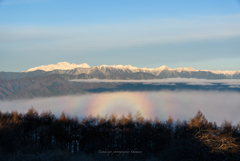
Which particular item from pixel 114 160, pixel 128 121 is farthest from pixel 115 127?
pixel 114 160

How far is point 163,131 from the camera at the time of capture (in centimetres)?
8356

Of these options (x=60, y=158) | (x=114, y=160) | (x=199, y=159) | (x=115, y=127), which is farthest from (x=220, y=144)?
(x=115, y=127)

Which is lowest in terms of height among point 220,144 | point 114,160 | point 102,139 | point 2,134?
point 102,139

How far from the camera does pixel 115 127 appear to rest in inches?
3789

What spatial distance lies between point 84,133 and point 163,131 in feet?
101

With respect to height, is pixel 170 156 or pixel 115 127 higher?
pixel 170 156

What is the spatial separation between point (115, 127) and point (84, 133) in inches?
623

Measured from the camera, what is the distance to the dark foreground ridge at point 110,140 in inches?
638

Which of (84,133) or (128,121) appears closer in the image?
(84,133)

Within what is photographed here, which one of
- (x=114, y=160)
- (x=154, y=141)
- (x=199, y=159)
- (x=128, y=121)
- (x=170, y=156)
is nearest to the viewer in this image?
(x=199, y=159)

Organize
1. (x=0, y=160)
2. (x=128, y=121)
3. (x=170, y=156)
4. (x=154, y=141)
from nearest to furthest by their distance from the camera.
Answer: (x=170, y=156)
(x=0, y=160)
(x=154, y=141)
(x=128, y=121)

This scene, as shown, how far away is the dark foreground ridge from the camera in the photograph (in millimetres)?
16203

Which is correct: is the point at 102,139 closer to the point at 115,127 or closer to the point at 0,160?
the point at 115,127

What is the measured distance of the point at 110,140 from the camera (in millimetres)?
77938
